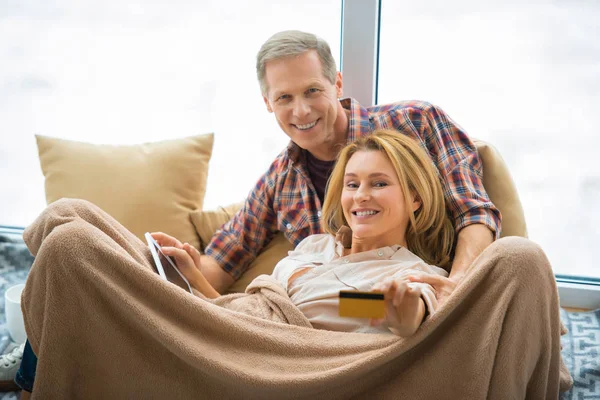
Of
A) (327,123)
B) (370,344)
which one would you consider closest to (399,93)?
(327,123)

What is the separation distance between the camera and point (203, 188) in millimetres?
2385

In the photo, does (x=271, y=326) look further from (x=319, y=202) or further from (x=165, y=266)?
(x=319, y=202)

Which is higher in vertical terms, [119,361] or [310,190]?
[310,190]

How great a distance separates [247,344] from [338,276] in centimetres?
Answer: 34

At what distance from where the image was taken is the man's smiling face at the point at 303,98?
6.49ft

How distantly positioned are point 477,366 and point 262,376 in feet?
1.38

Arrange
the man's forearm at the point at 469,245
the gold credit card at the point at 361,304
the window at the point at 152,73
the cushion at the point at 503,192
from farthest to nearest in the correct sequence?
the window at the point at 152,73 → the cushion at the point at 503,192 → the man's forearm at the point at 469,245 → the gold credit card at the point at 361,304

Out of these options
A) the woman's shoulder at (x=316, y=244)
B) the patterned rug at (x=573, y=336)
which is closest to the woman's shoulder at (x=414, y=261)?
the woman's shoulder at (x=316, y=244)

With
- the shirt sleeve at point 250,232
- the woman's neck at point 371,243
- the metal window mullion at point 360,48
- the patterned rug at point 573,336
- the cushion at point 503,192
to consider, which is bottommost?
the patterned rug at point 573,336

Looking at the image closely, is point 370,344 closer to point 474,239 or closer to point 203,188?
point 474,239

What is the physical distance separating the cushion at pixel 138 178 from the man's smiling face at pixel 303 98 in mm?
452

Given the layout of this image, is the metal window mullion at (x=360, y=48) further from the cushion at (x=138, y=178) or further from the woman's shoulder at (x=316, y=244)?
the woman's shoulder at (x=316, y=244)

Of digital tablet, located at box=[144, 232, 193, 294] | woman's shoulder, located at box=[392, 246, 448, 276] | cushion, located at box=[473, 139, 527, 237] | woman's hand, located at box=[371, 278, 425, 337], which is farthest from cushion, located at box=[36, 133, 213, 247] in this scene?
woman's hand, located at box=[371, 278, 425, 337]

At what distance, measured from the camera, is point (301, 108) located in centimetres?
197
